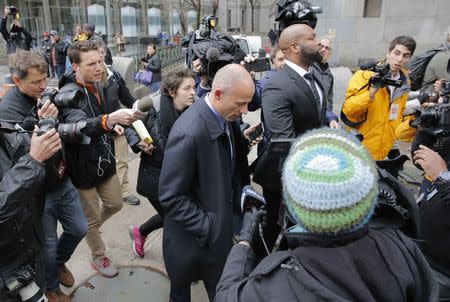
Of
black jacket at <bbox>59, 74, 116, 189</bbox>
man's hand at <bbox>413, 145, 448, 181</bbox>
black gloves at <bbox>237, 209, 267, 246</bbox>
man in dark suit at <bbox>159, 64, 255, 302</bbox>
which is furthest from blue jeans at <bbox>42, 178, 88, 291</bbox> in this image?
man's hand at <bbox>413, 145, 448, 181</bbox>

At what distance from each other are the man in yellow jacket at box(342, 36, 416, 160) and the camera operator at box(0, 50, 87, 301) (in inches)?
114

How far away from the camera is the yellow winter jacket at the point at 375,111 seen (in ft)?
12.9

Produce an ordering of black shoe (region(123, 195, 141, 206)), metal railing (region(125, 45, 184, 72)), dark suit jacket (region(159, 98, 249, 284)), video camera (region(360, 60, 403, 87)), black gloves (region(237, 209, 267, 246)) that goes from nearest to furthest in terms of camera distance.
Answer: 1. black gloves (region(237, 209, 267, 246))
2. dark suit jacket (region(159, 98, 249, 284))
3. video camera (region(360, 60, 403, 87))
4. black shoe (region(123, 195, 141, 206))
5. metal railing (region(125, 45, 184, 72))

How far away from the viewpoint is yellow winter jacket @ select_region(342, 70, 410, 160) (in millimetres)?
3939

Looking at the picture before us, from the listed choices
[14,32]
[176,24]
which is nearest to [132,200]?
[14,32]

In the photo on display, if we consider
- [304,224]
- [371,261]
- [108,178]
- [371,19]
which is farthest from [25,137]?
[371,19]

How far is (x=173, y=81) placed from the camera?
3.24 meters

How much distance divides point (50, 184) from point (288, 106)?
1.95 meters

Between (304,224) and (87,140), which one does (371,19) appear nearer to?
(87,140)

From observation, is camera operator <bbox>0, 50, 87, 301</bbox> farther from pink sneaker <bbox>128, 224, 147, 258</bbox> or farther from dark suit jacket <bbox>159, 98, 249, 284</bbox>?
dark suit jacket <bbox>159, 98, 249, 284</bbox>

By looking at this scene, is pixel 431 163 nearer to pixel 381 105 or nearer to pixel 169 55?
pixel 381 105

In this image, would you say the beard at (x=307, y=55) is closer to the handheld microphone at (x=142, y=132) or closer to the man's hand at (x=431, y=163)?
the man's hand at (x=431, y=163)

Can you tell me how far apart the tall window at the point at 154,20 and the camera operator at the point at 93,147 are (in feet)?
118

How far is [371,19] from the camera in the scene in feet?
34.2
